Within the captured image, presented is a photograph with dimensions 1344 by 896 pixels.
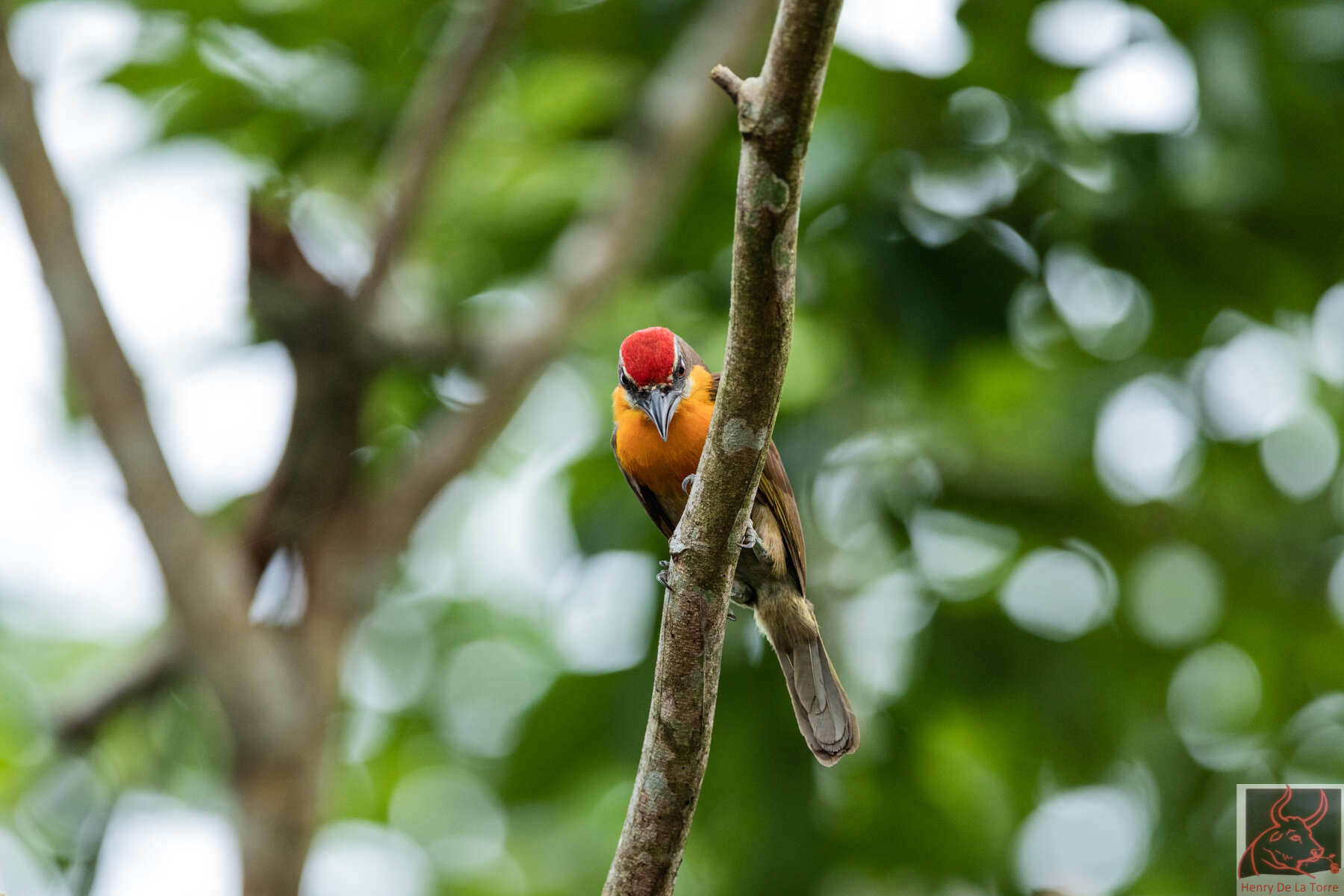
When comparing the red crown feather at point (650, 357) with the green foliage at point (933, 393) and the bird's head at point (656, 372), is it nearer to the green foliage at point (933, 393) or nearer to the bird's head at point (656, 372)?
the bird's head at point (656, 372)

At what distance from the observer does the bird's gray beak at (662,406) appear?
380cm

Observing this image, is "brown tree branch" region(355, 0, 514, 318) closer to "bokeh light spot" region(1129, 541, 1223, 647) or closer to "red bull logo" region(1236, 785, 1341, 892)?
"bokeh light spot" region(1129, 541, 1223, 647)

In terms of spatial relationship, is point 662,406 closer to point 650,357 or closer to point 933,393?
point 650,357

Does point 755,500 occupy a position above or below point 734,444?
below

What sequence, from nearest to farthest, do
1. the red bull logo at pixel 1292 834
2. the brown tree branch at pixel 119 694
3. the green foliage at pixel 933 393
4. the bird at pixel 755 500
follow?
the bird at pixel 755 500, the red bull logo at pixel 1292 834, the green foliage at pixel 933 393, the brown tree branch at pixel 119 694

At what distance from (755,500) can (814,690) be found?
0.69 metres

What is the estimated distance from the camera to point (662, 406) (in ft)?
12.6

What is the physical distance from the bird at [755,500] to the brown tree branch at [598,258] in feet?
6.14

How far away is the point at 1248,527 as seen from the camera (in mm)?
6801

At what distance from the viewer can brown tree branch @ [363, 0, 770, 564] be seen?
5.89 metres

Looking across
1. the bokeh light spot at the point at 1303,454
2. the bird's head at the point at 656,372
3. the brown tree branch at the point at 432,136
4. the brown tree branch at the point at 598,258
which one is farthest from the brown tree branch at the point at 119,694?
the bokeh light spot at the point at 1303,454

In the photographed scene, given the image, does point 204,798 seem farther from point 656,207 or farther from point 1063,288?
point 1063,288

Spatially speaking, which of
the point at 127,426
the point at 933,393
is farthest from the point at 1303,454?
the point at 127,426

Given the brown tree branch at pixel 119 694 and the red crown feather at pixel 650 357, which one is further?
the brown tree branch at pixel 119 694
